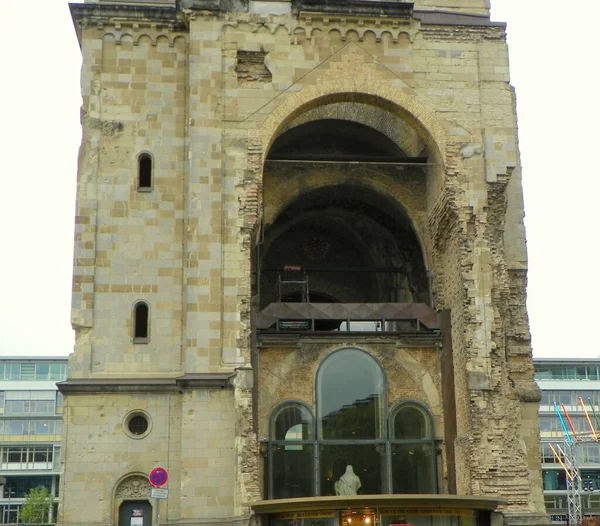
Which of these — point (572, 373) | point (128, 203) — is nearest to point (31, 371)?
point (572, 373)

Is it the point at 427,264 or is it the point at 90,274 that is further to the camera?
the point at 427,264

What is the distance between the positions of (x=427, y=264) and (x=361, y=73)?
5.50m

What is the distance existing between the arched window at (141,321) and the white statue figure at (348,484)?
233 inches

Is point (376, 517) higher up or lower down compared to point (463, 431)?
lower down

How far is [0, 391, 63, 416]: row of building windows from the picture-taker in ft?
231

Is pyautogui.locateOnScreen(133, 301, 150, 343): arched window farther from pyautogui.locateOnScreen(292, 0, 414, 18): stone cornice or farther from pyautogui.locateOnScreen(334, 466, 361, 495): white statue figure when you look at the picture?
pyautogui.locateOnScreen(292, 0, 414, 18): stone cornice

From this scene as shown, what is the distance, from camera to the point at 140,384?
23250 mm

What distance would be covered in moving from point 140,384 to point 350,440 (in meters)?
5.38

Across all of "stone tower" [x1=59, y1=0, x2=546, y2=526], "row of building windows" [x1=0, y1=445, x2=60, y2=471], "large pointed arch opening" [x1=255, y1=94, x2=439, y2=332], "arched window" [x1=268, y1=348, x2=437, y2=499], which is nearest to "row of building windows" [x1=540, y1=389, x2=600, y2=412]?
"row of building windows" [x1=0, y1=445, x2=60, y2=471]

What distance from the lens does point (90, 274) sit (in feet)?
78.6

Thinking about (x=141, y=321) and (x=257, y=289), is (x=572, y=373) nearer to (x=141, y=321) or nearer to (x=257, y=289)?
(x=257, y=289)

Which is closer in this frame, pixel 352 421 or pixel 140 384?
pixel 140 384

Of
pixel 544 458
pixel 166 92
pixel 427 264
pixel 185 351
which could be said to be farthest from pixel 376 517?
pixel 544 458

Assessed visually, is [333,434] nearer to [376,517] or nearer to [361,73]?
[376,517]
